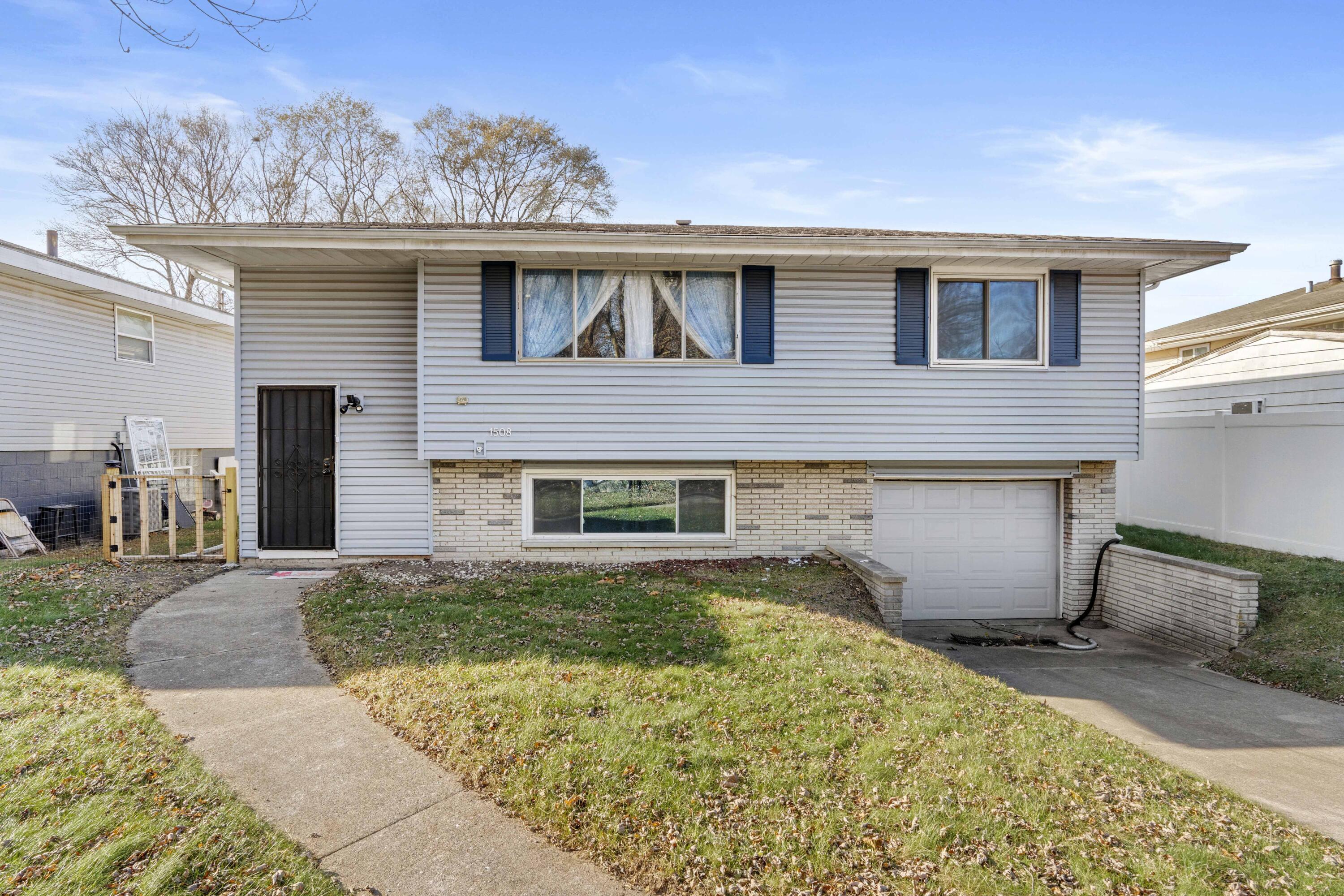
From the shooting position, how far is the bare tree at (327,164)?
19.3 meters

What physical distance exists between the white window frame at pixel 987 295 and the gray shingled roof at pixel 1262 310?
7572mm

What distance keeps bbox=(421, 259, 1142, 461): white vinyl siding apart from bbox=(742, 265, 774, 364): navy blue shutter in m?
0.11

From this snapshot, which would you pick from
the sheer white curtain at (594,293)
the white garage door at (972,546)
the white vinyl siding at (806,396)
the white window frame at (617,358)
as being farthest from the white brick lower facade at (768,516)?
the sheer white curtain at (594,293)

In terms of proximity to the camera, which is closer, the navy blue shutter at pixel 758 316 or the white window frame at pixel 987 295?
the navy blue shutter at pixel 758 316

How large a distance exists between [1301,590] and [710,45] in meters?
11.0

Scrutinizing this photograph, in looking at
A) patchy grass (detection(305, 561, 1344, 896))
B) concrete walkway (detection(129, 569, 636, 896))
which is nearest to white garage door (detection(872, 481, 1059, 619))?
patchy grass (detection(305, 561, 1344, 896))

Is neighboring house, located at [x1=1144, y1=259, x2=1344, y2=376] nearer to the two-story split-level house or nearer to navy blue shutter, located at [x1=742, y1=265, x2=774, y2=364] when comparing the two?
the two-story split-level house

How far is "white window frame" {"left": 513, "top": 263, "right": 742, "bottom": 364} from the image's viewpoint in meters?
7.82

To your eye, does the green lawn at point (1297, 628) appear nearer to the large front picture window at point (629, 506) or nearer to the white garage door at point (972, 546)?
the white garage door at point (972, 546)

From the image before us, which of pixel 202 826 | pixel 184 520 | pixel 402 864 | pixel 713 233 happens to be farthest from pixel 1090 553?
pixel 184 520

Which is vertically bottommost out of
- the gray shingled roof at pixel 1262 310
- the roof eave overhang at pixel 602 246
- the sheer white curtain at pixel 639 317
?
the sheer white curtain at pixel 639 317

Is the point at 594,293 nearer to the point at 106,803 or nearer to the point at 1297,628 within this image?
the point at 106,803

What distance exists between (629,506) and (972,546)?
464 cm

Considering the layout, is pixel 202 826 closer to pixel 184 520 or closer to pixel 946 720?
pixel 946 720
